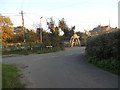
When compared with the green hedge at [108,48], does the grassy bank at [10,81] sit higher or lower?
lower

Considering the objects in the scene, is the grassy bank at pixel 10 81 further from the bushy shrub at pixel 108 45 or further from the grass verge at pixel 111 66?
the bushy shrub at pixel 108 45

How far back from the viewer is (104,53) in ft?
23.4

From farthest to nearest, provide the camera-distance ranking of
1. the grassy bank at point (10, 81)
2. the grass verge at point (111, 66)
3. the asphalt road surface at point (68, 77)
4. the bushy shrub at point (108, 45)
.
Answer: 1. the bushy shrub at point (108, 45)
2. the grass verge at point (111, 66)
3. the asphalt road surface at point (68, 77)
4. the grassy bank at point (10, 81)

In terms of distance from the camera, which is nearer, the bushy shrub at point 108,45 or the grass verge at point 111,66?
the grass verge at point 111,66

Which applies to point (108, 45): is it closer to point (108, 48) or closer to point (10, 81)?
point (108, 48)

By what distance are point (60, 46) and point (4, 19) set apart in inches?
440

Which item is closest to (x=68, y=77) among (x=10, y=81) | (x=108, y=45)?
(x=10, y=81)

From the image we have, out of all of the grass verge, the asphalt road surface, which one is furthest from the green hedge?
the asphalt road surface

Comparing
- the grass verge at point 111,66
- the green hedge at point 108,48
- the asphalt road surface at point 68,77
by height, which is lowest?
the asphalt road surface at point 68,77

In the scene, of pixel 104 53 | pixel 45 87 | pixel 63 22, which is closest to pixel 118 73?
pixel 104 53

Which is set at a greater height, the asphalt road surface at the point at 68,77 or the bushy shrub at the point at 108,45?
the bushy shrub at the point at 108,45

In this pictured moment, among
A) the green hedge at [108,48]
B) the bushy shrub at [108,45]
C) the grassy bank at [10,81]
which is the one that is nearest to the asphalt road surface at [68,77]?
the grassy bank at [10,81]

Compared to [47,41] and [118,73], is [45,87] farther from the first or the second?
[47,41]

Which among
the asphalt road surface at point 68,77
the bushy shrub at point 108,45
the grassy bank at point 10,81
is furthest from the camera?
the bushy shrub at point 108,45
